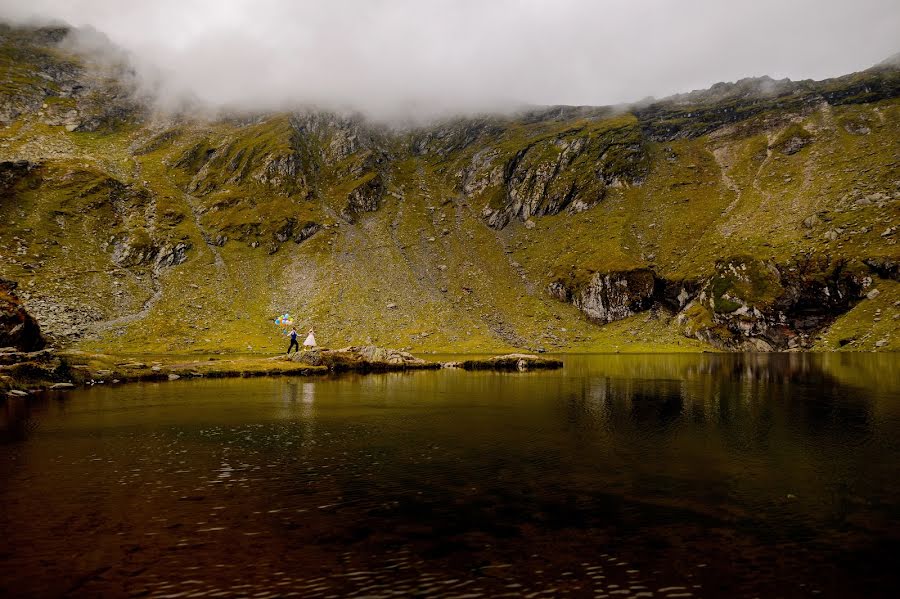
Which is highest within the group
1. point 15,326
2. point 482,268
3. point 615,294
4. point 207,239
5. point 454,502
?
point 207,239

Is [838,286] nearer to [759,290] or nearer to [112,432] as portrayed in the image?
[759,290]

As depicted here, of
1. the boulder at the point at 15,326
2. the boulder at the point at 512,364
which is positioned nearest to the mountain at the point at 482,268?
the boulder at the point at 512,364

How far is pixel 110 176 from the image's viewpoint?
18700cm

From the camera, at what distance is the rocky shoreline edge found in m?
59.1

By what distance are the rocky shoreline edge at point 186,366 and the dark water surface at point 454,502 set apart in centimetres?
2009

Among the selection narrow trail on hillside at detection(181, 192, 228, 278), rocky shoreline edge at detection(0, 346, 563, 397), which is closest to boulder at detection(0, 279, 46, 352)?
rocky shoreline edge at detection(0, 346, 563, 397)

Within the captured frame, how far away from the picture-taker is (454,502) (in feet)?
70.0

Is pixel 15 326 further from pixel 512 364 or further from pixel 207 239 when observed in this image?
pixel 207 239

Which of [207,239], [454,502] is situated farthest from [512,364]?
[207,239]

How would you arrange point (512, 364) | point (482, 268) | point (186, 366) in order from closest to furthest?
point (186, 366), point (512, 364), point (482, 268)

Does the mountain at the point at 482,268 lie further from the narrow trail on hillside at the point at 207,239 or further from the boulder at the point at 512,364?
the boulder at the point at 512,364

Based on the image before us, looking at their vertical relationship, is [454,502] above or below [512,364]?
below

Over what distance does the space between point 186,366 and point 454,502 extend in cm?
6925

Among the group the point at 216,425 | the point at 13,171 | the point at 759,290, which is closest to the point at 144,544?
the point at 216,425
